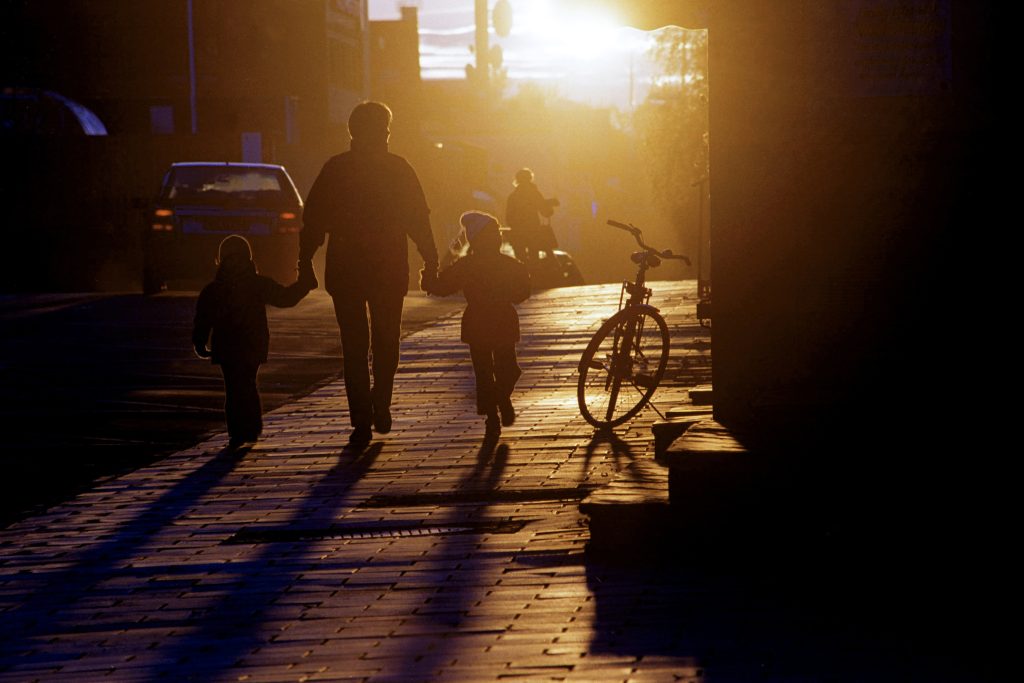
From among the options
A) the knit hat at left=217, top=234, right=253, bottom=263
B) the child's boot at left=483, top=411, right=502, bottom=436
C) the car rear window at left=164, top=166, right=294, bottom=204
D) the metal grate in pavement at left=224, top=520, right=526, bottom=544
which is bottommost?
the child's boot at left=483, top=411, right=502, bottom=436

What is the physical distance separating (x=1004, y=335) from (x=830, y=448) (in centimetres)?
125

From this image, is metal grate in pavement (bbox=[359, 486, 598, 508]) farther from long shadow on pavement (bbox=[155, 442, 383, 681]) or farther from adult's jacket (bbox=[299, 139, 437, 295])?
adult's jacket (bbox=[299, 139, 437, 295])

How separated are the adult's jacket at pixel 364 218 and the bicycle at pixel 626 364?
1.22 metres

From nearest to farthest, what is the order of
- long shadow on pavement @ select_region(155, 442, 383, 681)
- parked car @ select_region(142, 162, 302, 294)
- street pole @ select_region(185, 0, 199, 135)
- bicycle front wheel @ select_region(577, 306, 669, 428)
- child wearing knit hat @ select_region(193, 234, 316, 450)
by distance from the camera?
long shadow on pavement @ select_region(155, 442, 383, 681) → child wearing knit hat @ select_region(193, 234, 316, 450) → bicycle front wheel @ select_region(577, 306, 669, 428) → parked car @ select_region(142, 162, 302, 294) → street pole @ select_region(185, 0, 199, 135)

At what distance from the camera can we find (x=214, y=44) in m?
57.4

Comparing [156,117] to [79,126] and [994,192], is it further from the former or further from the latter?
[994,192]

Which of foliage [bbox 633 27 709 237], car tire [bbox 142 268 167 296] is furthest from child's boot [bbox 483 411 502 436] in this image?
foliage [bbox 633 27 709 237]

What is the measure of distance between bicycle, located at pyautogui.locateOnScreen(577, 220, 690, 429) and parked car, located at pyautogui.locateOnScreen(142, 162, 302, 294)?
12641 mm

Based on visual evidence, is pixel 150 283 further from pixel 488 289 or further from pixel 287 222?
pixel 488 289

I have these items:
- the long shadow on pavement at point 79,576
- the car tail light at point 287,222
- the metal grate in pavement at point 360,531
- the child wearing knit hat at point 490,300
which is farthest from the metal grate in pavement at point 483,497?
the car tail light at point 287,222

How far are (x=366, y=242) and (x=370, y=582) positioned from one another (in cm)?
423

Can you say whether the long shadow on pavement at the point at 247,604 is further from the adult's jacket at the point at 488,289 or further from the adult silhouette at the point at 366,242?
the adult's jacket at the point at 488,289

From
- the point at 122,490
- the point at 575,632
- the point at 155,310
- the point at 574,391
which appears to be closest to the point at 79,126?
the point at 155,310

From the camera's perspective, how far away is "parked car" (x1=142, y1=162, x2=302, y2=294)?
23766 millimetres
